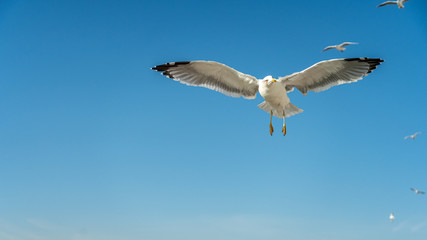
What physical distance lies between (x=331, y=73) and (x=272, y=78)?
1684 millimetres

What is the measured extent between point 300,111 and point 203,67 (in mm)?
2660

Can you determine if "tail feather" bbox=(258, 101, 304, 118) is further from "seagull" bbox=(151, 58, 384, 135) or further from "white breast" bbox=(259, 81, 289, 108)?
"white breast" bbox=(259, 81, 289, 108)

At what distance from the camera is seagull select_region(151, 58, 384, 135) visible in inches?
445

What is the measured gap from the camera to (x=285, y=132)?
1116 centimetres

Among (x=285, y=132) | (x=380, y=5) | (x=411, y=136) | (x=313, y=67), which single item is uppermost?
(x=380, y=5)

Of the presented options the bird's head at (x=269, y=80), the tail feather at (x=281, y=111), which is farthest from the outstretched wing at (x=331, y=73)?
the tail feather at (x=281, y=111)

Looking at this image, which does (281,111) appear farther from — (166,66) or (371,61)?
(166,66)

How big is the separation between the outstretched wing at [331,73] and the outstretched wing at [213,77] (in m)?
0.99

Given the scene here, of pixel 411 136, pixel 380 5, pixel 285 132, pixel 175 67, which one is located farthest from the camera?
pixel 411 136

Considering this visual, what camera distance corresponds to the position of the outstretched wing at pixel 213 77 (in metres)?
11.7

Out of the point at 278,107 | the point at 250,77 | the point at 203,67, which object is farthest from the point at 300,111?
the point at 203,67

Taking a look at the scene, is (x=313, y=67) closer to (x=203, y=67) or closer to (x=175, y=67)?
(x=203, y=67)

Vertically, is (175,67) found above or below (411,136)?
below

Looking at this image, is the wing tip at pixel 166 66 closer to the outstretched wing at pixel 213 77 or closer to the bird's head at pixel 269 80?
the outstretched wing at pixel 213 77
